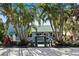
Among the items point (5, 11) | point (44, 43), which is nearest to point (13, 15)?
point (5, 11)

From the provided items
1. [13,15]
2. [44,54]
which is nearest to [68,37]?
[44,54]

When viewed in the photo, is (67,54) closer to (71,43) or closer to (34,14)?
(71,43)

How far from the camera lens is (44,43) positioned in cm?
715

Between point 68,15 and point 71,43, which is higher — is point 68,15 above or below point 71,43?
above

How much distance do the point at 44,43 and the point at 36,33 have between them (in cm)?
24

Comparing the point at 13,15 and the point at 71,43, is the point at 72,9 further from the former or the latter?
the point at 13,15

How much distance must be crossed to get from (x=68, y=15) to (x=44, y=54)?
861mm

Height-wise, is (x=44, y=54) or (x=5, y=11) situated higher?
(x=5, y=11)

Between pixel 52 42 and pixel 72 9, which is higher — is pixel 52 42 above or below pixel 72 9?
below

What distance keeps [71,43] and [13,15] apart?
3.97 feet

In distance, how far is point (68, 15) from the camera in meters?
7.14

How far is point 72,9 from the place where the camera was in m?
7.14

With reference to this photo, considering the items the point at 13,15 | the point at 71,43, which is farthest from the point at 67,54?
the point at 13,15

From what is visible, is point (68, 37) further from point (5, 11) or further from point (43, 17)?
point (5, 11)
